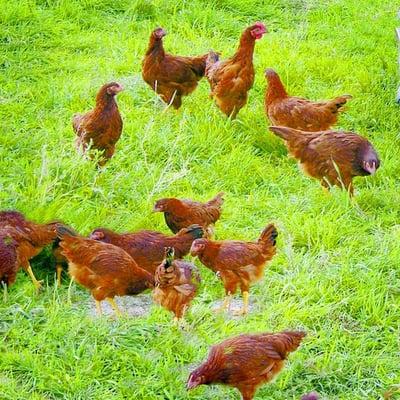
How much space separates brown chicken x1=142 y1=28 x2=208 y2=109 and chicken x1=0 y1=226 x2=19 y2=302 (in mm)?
2667

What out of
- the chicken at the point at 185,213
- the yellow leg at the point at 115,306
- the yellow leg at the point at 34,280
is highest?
the chicken at the point at 185,213

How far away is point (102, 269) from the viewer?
4.69 meters

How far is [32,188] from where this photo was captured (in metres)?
5.79

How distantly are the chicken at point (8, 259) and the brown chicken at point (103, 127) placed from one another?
1.46 metres

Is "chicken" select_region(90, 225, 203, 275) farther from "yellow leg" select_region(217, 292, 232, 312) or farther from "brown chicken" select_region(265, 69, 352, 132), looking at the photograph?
"brown chicken" select_region(265, 69, 352, 132)

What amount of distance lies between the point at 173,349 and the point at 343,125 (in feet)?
11.7

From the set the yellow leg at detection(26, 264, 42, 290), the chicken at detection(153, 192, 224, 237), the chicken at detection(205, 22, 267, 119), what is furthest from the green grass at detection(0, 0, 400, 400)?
the chicken at detection(153, 192, 224, 237)

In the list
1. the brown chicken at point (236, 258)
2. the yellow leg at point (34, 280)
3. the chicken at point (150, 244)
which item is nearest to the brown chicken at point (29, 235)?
the yellow leg at point (34, 280)

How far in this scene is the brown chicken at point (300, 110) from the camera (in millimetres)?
6785

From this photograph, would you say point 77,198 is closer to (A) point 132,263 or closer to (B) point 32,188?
(B) point 32,188

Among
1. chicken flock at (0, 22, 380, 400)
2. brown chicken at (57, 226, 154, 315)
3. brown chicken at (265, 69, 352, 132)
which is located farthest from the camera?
brown chicken at (265, 69, 352, 132)

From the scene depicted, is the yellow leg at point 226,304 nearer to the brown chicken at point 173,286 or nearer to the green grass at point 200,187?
the green grass at point 200,187

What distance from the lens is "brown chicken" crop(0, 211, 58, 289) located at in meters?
5.00

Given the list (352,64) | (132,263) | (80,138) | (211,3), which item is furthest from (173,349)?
(211,3)
